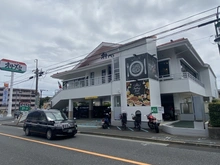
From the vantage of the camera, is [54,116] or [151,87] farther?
[151,87]

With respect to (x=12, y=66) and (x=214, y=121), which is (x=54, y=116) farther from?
(x=12, y=66)

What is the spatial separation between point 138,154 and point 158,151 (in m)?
0.99

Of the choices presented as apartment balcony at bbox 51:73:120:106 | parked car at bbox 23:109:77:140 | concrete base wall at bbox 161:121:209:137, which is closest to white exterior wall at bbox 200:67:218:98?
apartment balcony at bbox 51:73:120:106

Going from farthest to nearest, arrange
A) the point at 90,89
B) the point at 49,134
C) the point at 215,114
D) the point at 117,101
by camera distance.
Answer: the point at 90,89, the point at 117,101, the point at 49,134, the point at 215,114

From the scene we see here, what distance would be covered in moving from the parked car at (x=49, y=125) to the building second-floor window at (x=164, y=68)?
10.2 meters

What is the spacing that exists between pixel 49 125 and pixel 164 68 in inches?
467

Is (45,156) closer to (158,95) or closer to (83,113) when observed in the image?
(158,95)

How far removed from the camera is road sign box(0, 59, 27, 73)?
96.2ft

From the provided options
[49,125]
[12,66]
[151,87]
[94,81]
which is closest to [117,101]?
[151,87]

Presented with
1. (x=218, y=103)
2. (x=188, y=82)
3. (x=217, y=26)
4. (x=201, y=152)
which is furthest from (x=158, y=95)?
(x=201, y=152)

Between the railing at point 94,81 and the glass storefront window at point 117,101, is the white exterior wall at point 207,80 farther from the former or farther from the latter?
the railing at point 94,81

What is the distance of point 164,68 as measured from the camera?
1623 cm

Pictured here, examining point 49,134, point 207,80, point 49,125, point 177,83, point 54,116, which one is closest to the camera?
point 49,134

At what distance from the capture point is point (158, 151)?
6488 mm
